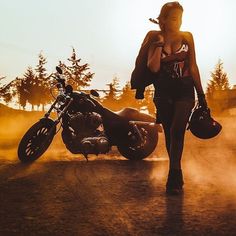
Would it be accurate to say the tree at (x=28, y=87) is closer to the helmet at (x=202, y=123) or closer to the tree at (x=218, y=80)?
the tree at (x=218, y=80)

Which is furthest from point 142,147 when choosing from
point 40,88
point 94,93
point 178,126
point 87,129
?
point 40,88

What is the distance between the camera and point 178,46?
191 inches

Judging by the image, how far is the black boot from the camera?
4680 millimetres

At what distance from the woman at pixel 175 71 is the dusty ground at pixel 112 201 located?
1.82ft

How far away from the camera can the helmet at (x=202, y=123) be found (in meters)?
5.22

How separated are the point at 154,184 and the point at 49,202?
1579 millimetres

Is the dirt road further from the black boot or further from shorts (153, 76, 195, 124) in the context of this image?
shorts (153, 76, 195, 124)

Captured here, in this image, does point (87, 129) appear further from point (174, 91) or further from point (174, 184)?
point (174, 184)

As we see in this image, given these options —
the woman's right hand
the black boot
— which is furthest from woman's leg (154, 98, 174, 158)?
the woman's right hand

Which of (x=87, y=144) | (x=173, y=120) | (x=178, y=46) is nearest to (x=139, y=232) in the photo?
(x=173, y=120)

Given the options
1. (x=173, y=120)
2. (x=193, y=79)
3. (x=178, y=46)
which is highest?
(x=178, y=46)

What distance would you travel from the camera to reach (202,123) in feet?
17.2

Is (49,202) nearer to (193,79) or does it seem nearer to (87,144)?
(193,79)

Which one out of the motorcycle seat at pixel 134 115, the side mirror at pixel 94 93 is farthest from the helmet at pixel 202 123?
the motorcycle seat at pixel 134 115
